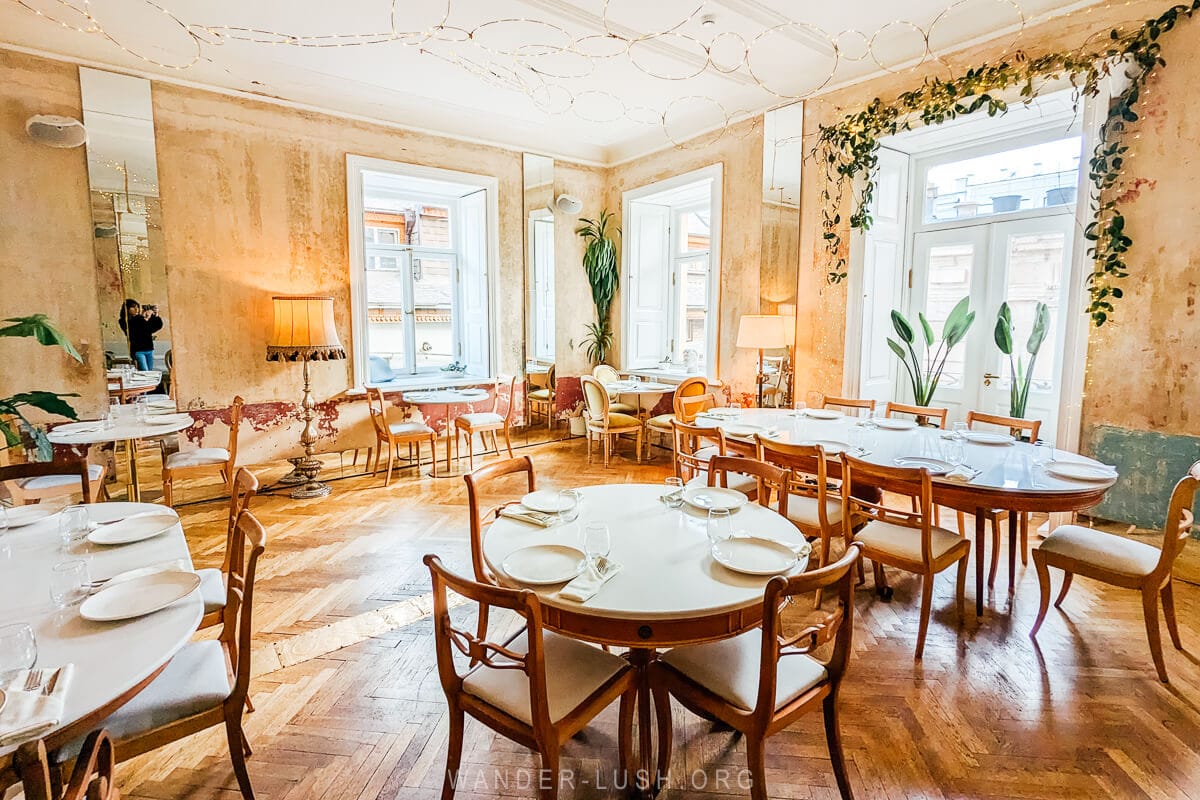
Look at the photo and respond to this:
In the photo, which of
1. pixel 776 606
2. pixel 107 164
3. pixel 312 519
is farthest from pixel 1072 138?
pixel 107 164

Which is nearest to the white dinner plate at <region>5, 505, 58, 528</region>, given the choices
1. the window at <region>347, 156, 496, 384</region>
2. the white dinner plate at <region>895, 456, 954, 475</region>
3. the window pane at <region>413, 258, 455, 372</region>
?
the white dinner plate at <region>895, 456, 954, 475</region>

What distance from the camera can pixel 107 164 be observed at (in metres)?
4.43

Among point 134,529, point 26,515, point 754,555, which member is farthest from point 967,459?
point 26,515

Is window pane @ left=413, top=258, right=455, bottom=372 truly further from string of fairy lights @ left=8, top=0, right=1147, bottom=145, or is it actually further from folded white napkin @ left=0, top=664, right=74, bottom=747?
folded white napkin @ left=0, top=664, right=74, bottom=747

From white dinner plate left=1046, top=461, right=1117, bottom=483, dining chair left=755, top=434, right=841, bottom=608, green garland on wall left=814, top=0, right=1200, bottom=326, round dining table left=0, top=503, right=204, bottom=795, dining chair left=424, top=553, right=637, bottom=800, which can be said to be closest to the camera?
round dining table left=0, top=503, right=204, bottom=795

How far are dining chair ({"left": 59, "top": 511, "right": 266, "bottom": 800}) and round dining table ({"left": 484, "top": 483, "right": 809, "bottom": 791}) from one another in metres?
0.70

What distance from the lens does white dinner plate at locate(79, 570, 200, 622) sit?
4.76 ft

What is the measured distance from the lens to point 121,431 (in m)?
3.76

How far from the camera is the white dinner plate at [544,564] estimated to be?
165cm

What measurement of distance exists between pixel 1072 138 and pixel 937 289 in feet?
4.58

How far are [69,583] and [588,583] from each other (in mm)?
1355

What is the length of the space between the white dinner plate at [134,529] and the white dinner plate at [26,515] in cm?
30

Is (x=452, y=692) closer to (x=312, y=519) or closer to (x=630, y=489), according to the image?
(x=630, y=489)

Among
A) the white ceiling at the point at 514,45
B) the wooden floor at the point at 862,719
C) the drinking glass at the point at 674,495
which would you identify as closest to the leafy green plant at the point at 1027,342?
the wooden floor at the point at 862,719
